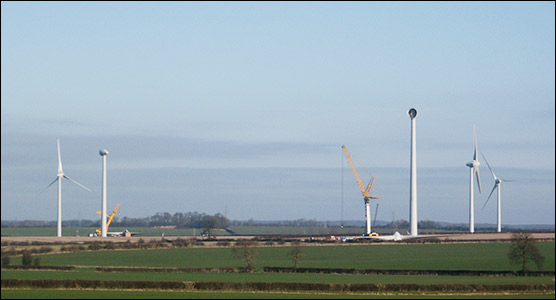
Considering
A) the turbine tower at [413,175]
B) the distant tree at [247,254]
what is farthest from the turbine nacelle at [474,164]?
the distant tree at [247,254]

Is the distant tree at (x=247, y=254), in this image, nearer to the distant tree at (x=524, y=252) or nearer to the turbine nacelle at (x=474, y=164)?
the distant tree at (x=524, y=252)

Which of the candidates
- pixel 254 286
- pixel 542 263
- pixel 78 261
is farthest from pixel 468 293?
pixel 78 261

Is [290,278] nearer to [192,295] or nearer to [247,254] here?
[192,295]

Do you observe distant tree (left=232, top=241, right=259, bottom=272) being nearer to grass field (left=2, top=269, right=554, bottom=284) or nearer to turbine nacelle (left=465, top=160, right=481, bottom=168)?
grass field (left=2, top=269, right=554, bottom=284)

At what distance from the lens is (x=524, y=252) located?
267 feet

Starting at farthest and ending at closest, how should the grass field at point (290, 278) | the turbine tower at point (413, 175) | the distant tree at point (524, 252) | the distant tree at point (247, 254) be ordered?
the turbine tower at point (413, 175), the distant tree at point (247, 254), the distant tree at point (524, 252), the grass field at point (290, 278)

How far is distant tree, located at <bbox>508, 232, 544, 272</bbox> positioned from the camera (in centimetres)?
7593

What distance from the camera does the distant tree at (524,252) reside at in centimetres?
7593

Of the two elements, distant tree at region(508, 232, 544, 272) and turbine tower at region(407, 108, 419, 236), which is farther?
turbine tower at region(407, 108, 419, 236)

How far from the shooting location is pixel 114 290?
65.9 metres

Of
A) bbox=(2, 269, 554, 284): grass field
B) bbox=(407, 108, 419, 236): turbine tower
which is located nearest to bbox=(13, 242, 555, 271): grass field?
bbox=(2, 269, 554, 284): grass field

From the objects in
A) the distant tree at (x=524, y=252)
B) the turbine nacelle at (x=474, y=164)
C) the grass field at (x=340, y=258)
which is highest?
the turbine nacelle at (x=474, y=164)

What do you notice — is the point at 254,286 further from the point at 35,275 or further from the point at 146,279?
the point at 35,275

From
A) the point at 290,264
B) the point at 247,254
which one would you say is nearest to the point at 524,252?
the point at 290,264
